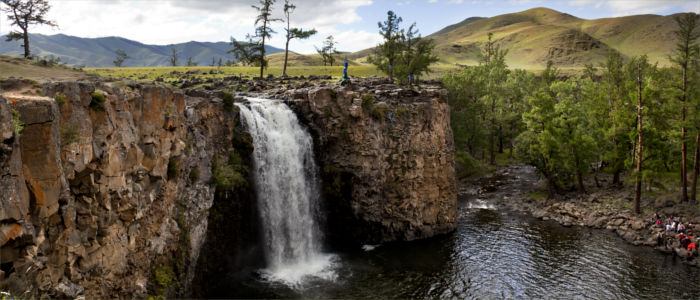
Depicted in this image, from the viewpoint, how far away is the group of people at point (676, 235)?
2829cm

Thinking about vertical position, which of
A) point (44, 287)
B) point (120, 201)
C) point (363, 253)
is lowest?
point (363, 253)

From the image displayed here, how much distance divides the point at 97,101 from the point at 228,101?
12.2 m

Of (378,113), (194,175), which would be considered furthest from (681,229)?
(194,175)

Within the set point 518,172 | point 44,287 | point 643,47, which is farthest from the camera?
point 643,47

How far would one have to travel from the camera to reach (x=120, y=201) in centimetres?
1532

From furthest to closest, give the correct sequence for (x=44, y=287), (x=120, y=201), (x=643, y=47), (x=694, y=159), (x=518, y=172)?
(x=643, y=47)
(x=518, y=172)
(x=694, y=159)
(x=120, y=201)
(x=44, y=287)

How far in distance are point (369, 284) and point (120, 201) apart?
1554cm

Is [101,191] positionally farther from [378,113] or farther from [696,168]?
[696,168]

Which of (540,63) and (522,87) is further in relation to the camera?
(540,63)

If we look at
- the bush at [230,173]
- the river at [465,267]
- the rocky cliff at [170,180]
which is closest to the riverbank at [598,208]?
the river at [465,267]

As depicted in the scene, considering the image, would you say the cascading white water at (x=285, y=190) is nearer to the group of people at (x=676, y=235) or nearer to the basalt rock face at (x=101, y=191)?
the basalt rock face at (x=101, y=191)

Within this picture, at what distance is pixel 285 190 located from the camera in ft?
94.7

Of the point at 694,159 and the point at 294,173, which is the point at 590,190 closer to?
the point at 694,159

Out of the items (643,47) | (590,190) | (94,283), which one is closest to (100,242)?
(94,283)
